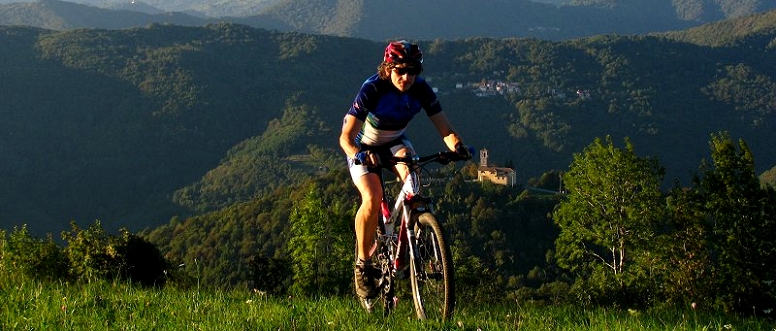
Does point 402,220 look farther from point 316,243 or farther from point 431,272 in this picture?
point 316,243

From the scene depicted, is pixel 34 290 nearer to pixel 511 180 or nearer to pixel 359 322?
pixel 359 322

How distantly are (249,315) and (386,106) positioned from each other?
2.12 metres

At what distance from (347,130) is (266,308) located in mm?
1622

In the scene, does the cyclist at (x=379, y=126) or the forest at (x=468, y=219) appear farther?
the forest at (x=468, y=219)

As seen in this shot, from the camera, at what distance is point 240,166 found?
590 feet

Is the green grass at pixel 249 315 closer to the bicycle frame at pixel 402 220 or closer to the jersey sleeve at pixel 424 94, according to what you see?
the bicycle frame at pixel 402 220

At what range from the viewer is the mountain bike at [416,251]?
5.55 metres

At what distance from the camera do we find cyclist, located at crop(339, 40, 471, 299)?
5.94 metres

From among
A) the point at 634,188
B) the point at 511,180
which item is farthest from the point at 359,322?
the point at 511,180

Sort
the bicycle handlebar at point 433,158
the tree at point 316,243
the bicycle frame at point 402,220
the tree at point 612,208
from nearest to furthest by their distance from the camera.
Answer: the bicycle handlebar at point 433,158, the bicycle frame at point 402,220, the tree at point 612,208, the tree at point 316,243

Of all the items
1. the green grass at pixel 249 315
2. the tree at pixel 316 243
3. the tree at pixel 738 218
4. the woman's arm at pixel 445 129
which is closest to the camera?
the green grass at pixel 249 315

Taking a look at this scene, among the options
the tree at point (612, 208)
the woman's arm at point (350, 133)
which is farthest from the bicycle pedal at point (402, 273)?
the tree at point (612, 208)

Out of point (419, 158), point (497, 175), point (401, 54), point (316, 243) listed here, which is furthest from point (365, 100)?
point (497, 175)

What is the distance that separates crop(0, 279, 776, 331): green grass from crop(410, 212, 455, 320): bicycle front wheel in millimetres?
171
